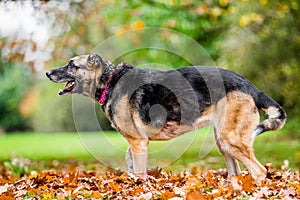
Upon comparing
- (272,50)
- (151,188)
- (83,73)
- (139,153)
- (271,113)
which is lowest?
(151,188)

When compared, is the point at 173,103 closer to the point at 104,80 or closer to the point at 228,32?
the point at 104,80

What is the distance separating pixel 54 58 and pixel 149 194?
10945 millimetres

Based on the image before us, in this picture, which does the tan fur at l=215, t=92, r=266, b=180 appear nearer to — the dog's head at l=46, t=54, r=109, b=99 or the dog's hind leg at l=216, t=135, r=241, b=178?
the dog's hind leg at l=216, t=135, r=241, b=178

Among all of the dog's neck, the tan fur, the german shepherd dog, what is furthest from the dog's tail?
the dog's neck

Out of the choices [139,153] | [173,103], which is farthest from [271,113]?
[139,153]

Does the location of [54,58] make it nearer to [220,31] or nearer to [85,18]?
[85,18]

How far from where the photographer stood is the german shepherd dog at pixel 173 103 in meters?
6.29

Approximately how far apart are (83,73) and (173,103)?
1.17 m

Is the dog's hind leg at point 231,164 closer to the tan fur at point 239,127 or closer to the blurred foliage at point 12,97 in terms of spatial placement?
the tan fur at point 239,127

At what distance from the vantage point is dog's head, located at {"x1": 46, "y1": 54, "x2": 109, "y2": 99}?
6543 millimetres

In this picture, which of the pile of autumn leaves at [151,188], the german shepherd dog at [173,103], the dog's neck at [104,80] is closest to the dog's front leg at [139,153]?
the german shepherd dog at [173,103]

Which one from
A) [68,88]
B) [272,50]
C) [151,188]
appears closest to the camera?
[151,188]

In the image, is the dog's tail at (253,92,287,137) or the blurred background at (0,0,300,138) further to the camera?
the blurred background at (0,0,300,138)

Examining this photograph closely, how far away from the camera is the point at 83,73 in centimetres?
660
